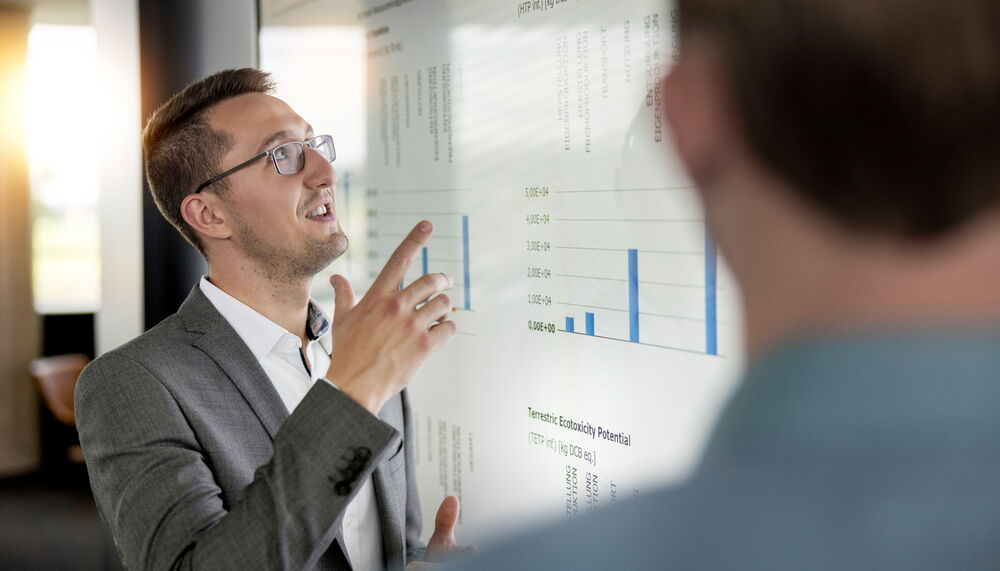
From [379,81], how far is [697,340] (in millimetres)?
1004

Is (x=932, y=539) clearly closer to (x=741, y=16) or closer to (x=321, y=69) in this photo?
(x=741, y=16)

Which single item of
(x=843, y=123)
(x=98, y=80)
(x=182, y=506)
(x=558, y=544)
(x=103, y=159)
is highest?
(x=98, y=80)

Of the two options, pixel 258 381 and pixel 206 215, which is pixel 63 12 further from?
pixel 258 381

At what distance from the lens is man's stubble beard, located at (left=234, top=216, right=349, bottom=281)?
4.87ft

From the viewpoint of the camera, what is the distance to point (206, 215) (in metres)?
1.56

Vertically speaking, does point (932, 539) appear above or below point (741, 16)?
below

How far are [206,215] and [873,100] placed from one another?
4.83ft

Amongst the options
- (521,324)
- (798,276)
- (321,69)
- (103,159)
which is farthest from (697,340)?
(103,159)

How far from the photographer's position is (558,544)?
26 cm

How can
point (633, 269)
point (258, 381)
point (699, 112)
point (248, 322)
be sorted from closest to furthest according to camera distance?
1. point (699, 112)
2. point (633, 269)
3. point (258, 381)
4. point (248, 322)

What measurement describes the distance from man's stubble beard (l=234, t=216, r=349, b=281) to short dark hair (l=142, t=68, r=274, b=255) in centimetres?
14

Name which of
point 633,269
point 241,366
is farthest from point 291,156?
point 633,269

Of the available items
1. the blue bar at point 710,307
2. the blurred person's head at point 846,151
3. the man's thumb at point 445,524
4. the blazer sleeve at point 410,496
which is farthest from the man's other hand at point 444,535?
the blurred person's head at point 846,151

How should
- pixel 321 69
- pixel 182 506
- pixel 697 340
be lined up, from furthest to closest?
pixel 321 69
pixel 182 506
pixel 697 340
